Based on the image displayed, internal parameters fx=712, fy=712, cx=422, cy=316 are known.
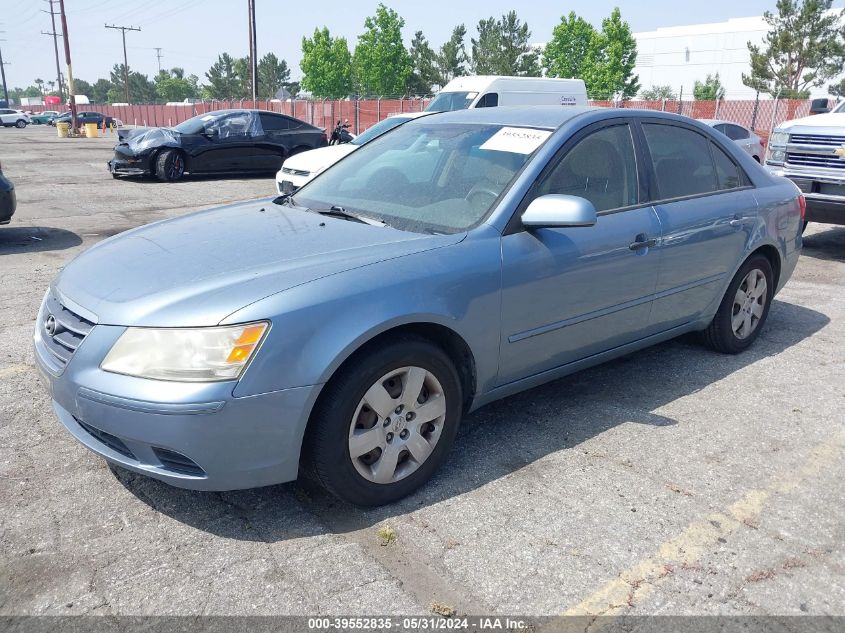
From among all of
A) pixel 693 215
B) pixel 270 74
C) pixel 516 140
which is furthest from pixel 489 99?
pixel 270 74

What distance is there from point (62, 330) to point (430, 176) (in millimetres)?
1877

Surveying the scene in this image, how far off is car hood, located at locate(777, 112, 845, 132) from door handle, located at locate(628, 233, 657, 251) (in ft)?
18.7

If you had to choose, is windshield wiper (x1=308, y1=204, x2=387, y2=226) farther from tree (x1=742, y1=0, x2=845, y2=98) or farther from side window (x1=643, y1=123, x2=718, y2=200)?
tree (x1=742, y1=0, x2=845, y2=98)

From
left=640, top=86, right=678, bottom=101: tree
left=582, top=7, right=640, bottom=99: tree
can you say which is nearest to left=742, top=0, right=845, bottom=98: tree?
left=582, top=7, right=640, bottom=99: tree

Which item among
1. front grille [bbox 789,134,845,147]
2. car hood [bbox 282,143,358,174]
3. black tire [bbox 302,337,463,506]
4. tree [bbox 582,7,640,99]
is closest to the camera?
black tire [bbox 302,337,463,506]

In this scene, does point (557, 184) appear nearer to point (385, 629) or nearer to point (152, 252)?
point (152, 252)

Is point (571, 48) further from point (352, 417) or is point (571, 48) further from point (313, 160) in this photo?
point (352, 417)

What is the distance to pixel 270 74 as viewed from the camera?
10181 centimetres

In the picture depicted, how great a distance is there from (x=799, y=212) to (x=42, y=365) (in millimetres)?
4925

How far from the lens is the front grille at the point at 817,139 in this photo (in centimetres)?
813

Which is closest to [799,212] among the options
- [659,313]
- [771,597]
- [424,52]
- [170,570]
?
[659,313]

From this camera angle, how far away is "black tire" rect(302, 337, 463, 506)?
2.70 meters

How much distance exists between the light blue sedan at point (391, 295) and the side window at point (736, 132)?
962 centimetres

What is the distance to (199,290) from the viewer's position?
2.66m
